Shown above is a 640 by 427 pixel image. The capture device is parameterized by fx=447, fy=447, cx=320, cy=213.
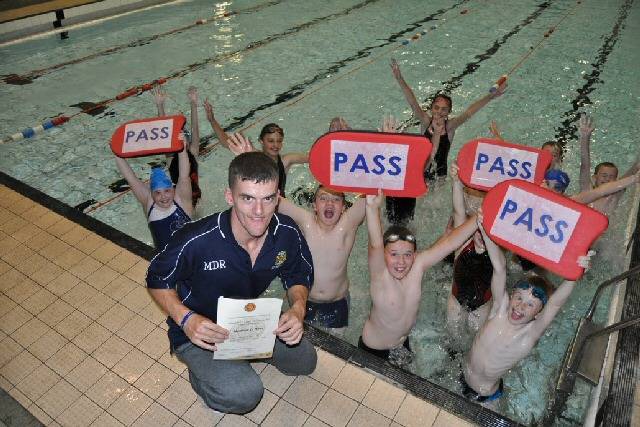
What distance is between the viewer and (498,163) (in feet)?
9.50

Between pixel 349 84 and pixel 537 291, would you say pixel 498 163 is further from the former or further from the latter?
pixel 349 84

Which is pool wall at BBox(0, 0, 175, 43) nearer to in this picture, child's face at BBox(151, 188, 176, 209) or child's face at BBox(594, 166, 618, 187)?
child's face at BBox(151, 188, 176, 209)

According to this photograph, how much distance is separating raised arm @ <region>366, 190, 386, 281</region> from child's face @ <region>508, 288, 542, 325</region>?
829 mm

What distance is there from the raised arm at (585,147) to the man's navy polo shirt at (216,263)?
261 centimetres

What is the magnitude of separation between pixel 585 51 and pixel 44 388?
37.8 ft

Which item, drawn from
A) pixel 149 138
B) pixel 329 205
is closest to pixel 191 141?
pixel 149 138

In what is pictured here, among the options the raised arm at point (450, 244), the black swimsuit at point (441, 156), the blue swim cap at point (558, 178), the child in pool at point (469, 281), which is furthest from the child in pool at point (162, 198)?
the blue swim cap at point (558, 178)

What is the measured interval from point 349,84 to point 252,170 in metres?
6.97

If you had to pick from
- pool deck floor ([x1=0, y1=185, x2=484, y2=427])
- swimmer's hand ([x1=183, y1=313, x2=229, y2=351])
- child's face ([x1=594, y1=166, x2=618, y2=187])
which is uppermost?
swimmer's hand ([x1=183, y1=313, x2=229, y2=351])

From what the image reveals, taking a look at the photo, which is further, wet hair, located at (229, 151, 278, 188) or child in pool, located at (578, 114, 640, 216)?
child in pool, located at (578, 114, 640, 216)

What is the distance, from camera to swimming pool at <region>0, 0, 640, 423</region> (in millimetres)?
4785

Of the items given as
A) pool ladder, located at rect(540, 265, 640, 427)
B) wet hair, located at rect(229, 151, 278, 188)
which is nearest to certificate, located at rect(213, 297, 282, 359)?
wet hair, located at rect(229, 151, 278, 188)

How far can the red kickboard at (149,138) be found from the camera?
3.20 meters

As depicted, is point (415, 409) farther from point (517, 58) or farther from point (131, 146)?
point (517, 58)
